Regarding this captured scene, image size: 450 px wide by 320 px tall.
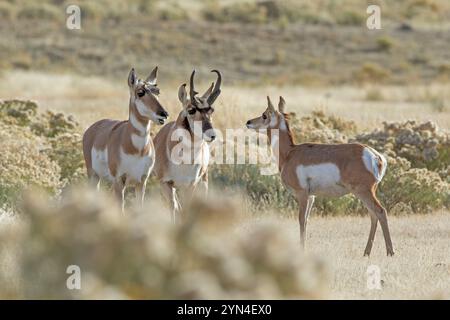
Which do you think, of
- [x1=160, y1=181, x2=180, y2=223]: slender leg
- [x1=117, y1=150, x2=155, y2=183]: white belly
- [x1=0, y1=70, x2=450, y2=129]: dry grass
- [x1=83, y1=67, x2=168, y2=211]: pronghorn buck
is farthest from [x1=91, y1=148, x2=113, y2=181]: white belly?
[x1=0, y1=70, x2=450, y2=129]: dry grass

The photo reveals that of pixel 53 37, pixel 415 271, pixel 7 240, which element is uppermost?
pixel 53 37

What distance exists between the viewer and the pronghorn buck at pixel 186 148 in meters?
12.5

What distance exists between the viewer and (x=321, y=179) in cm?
1202

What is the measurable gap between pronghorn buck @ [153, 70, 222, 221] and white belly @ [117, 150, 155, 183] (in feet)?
1.72

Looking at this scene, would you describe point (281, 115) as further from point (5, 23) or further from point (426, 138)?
point (5, 23)

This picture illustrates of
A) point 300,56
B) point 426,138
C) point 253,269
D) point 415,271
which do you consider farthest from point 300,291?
point 300,56

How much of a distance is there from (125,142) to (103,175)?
99 centimetres

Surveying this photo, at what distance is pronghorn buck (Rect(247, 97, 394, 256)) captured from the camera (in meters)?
11.8

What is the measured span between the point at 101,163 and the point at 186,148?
1035 millimetres

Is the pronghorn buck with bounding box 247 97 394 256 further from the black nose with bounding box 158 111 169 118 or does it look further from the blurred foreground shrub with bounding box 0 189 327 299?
the blurred foreground shrub with bounding box 0 189 327 299

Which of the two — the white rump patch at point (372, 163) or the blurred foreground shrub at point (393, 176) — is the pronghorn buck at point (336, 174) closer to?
the white rump patch at point (372, 163)

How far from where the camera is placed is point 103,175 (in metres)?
13.1

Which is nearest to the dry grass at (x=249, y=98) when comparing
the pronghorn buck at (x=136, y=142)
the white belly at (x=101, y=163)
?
the white belly at (x=101, y=163)

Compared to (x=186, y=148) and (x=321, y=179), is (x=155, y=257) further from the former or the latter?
(x=186, y=148)
